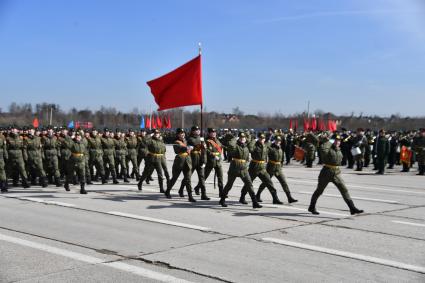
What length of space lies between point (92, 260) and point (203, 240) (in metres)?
1.99

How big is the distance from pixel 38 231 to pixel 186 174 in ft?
15.3

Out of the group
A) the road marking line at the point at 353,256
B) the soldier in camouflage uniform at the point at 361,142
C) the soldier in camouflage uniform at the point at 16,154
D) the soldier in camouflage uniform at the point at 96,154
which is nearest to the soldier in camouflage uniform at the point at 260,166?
the road marking line at the point at 353,256

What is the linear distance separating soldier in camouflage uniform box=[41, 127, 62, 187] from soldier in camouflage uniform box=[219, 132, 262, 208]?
21.5 ft

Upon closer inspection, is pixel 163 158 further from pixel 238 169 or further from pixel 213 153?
pixel 238 169

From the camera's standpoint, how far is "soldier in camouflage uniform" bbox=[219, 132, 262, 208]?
11.6m

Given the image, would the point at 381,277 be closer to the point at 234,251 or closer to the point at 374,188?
the point at 234,251

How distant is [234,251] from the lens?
759cm

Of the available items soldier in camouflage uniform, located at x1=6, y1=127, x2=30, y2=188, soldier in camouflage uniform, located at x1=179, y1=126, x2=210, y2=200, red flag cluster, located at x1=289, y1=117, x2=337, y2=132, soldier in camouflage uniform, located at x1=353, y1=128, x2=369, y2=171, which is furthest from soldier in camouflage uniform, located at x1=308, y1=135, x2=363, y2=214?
red flag cluster, located at x1=289, y1=117, x2=337, y2=132

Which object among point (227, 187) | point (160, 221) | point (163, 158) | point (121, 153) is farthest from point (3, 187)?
point (227, 187)

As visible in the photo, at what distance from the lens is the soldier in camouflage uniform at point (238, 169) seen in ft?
38.0

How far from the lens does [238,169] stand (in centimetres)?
1173

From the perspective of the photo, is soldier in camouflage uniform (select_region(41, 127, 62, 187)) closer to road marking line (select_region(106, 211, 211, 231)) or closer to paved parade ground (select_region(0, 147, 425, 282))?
paved parade ground (select_region(0, 147, 425, 282))

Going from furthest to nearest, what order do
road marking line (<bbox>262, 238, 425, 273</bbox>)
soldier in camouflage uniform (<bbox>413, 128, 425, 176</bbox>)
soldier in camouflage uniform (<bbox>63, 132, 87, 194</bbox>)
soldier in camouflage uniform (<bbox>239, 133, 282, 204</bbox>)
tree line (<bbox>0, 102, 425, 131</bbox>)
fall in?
1. tree line (<bbox>0, 102, 425, 131</bbox>)
2. soldier in camouflage uniform (<bbox>413, 128, 425, 176</bbox>)
3. soldier in camouflage uniform (<bbox>63, 132, 87, 194</bbox>)
4. soldier in camouflage uniform (<bbox>239, 133, 282, 204</bbox>)
5. road marking line (<bbox>262, 238, 425, 273</bbox>)

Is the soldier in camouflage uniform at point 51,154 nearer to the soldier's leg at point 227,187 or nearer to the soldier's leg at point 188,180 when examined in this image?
the soldier's leg at point 188,180
